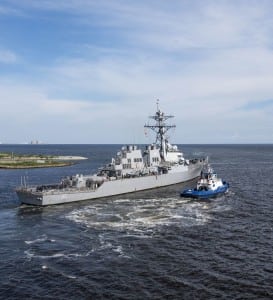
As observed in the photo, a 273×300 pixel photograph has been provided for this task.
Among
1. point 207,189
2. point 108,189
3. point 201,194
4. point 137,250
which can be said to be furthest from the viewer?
point 207,189

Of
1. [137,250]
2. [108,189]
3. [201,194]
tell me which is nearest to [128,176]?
[108,189]

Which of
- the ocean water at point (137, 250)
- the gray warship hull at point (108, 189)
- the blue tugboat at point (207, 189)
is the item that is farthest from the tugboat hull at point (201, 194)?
the gray warship hull at point (108, 189)

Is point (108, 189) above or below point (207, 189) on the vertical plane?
above

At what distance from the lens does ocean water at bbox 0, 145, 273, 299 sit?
36719mm

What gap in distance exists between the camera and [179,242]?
50594 millimetres

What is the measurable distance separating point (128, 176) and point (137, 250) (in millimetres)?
45559

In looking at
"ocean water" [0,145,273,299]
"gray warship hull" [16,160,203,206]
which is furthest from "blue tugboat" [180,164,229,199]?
"gray warship hull" [16,160,203,206]

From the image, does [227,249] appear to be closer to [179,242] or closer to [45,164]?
[179,242]

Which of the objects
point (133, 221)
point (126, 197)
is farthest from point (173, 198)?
point (133, 221)

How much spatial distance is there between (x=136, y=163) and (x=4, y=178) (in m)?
47.8

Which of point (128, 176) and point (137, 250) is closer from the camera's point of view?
point (137, 250)

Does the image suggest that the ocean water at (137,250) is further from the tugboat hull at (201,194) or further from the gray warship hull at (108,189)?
the tugboat hull at (201,194)

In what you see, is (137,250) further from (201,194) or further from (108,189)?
(108,189)

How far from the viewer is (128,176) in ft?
303
